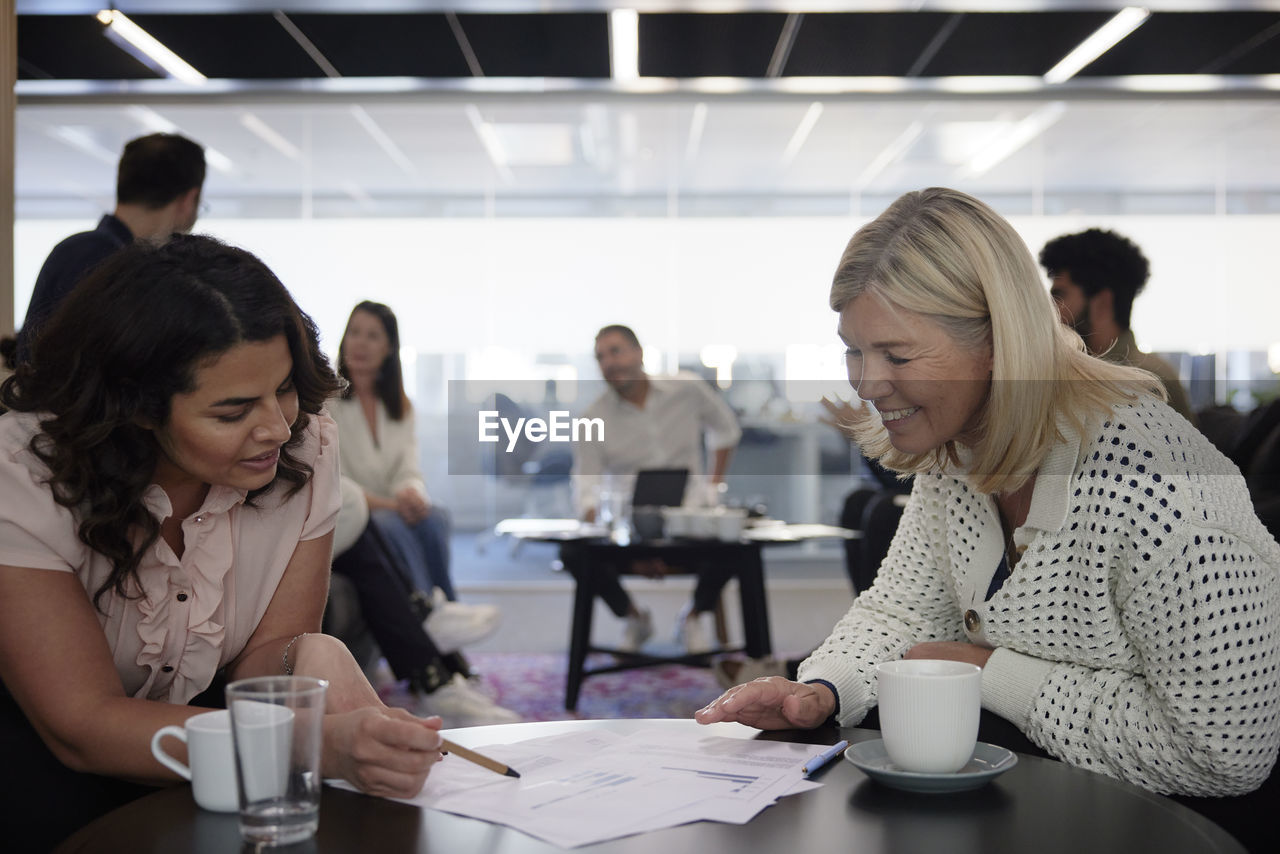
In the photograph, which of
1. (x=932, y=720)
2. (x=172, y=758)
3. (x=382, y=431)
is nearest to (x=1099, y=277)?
(x=932, y=720)

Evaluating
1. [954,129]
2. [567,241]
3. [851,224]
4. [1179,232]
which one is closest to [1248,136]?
[1179,232]

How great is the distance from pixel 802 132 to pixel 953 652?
507cm

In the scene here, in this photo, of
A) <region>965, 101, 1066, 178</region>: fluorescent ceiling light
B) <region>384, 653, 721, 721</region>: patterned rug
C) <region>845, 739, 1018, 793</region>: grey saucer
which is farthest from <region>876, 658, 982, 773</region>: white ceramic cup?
<region>965, 101, 1066, 178</region>: fluorescent ceiling light

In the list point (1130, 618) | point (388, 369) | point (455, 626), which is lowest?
point (455, 626)

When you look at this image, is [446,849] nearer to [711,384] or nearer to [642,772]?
[642,772]

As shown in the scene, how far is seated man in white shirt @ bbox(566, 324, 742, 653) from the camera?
14.1ft

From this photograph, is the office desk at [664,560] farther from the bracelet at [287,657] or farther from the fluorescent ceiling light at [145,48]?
the fluorescent ceiling light at [145,48]

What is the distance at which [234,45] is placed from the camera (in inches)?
204

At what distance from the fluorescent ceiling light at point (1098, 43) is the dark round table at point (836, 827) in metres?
4.82

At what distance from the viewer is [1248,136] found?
240 inches

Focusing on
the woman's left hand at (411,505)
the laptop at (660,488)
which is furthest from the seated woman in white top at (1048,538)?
the woman's left hand at (411,505)

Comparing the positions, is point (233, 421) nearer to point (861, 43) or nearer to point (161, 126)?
point (861, 43)

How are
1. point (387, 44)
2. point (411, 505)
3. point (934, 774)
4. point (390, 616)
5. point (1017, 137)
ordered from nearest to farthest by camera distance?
1. point (934, 774)
2. point (390, 616)
3. point (411, 505)
4. point (387, 44)
5. point (1017, 137)

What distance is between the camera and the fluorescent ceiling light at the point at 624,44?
4926 mm
